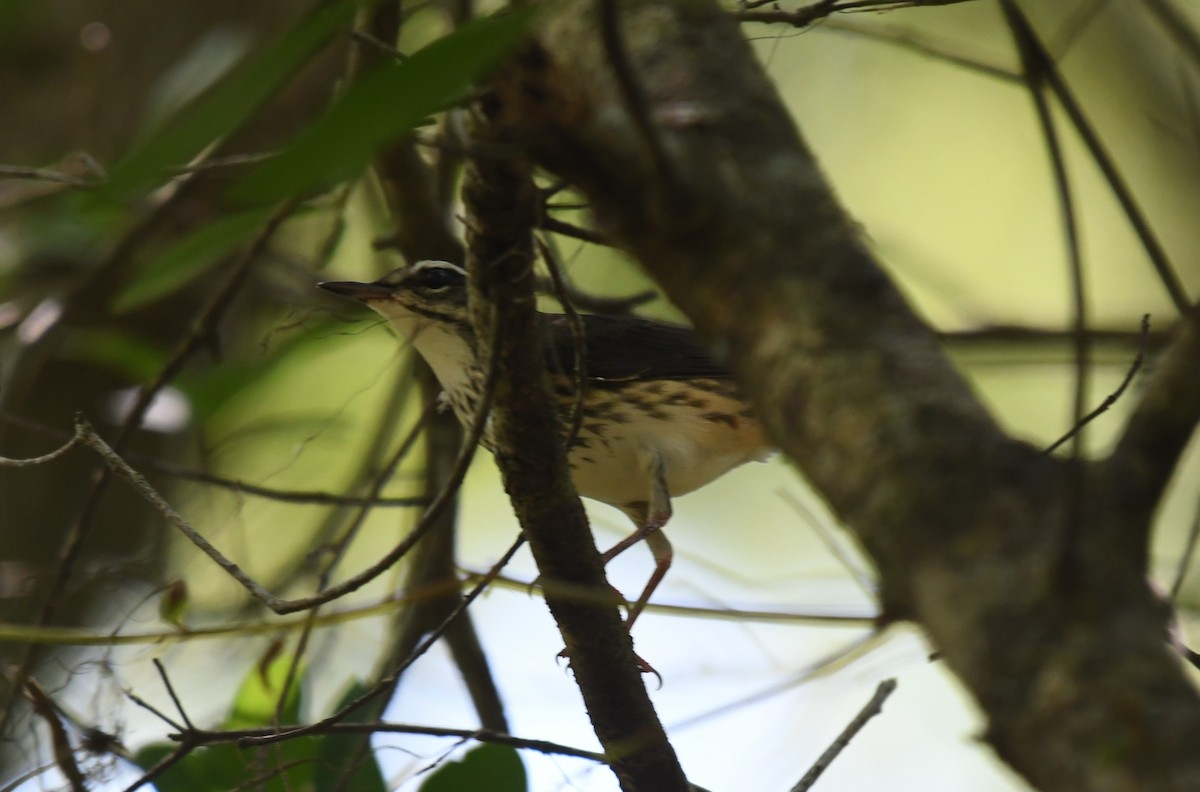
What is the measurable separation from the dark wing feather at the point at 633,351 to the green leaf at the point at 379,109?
8.25ft

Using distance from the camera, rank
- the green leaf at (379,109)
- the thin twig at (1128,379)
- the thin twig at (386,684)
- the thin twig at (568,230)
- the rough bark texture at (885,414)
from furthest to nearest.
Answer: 1. the thin twig at (386,684)
2. the thin twig at (568,230)
3. the thin twig at (1128,379)
4. the green leaf at (379,109)
5. the rough bark texture at (885,414)

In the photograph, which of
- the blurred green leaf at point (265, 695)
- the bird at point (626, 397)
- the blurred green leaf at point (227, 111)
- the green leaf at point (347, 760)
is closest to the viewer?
the blurred green leaf at point (227, 111)

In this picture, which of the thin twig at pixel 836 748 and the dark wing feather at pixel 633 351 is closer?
the thin twig at pixel 836 748

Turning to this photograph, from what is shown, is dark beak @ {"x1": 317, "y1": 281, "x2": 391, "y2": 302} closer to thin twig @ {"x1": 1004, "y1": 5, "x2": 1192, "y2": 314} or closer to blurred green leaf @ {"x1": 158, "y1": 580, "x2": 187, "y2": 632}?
blurred green leaf @ {"x1": 158, "y1": 580, "x2": 187, "y2": 632}

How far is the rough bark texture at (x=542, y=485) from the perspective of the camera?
1.77 meters

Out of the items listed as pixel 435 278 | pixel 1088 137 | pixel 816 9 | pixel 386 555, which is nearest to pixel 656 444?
pixel 435 278

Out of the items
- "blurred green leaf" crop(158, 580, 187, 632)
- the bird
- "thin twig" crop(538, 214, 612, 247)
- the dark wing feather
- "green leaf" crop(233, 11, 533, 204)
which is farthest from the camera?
the dark wing feather

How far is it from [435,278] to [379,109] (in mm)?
2751

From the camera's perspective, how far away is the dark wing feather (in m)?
3.80

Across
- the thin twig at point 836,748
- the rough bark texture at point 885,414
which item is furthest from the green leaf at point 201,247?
the thin twig at point 836,748

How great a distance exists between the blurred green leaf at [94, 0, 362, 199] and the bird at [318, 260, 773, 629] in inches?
90.7

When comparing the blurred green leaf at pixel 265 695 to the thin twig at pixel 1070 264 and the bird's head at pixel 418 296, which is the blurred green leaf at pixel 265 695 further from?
the thin twig at pixel 1070 264

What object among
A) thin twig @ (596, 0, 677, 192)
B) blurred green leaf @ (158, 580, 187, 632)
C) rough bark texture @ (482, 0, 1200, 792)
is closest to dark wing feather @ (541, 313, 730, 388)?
blurred green leaf @ (158, 580, 187, 632)

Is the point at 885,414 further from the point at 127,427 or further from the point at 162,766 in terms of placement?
the point at 127,427
